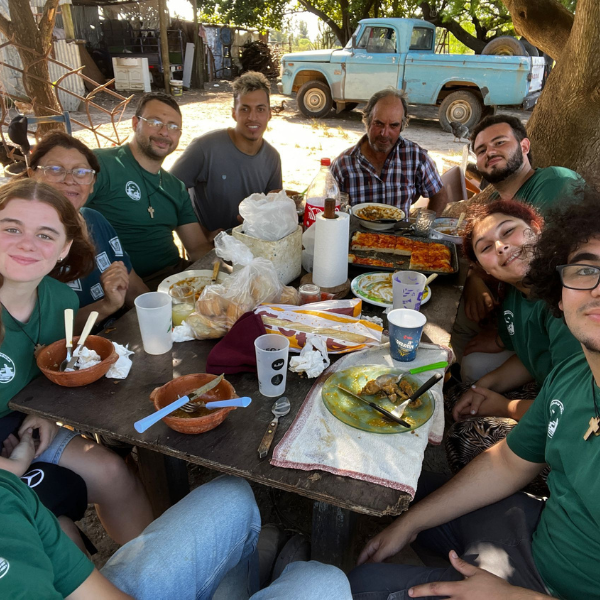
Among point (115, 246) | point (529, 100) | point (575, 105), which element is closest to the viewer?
point (115, 246)

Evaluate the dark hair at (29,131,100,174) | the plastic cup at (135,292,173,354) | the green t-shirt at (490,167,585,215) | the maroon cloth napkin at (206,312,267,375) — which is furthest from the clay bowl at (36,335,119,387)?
the green t-shirt at (490,167,585,215)

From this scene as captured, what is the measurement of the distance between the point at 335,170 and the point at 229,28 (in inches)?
806

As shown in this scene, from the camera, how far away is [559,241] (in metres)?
1.58

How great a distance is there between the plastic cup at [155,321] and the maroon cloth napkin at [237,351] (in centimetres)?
22

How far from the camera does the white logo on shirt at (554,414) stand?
4.91 feet

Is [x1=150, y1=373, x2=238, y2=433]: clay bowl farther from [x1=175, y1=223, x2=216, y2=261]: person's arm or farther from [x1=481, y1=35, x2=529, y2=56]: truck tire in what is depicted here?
[x1=481, y1=35, x2=529, y2=56]: truck tire

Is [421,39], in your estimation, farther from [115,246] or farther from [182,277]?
[182,277]

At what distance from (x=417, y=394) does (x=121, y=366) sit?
1074 mm

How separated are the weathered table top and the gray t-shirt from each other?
2.34 m

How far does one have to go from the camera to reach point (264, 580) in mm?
1767

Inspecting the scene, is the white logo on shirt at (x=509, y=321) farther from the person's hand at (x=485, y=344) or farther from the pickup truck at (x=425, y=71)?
the pickup truck at (x=425, y=71)

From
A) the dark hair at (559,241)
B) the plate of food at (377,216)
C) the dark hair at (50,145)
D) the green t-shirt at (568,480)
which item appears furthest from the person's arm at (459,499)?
the dark hair at (50,145)

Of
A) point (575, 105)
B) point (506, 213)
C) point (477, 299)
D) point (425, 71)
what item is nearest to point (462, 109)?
point (425, 71)

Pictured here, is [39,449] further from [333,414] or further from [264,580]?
[333,414]
